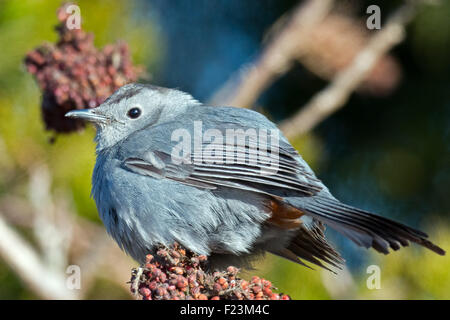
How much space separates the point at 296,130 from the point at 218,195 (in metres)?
1.03

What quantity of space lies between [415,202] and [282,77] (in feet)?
4.97

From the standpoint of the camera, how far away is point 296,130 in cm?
387

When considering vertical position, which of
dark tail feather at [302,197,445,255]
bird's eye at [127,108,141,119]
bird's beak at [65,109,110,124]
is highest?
bird's eye at [127,108,141,119]

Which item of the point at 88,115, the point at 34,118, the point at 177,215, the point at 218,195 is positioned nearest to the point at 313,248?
the point at 218,195

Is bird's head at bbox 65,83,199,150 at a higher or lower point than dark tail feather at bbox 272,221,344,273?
higher

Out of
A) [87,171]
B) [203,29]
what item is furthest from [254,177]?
[203,29]

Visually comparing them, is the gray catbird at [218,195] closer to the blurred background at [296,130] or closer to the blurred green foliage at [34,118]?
the blurred background at [296,130]

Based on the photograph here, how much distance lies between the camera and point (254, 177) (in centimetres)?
294

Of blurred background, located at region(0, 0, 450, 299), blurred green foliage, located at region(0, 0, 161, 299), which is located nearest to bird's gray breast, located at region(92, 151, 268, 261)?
blurred background, located at region(0, 0, 450, 299)

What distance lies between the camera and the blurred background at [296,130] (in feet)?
11.4

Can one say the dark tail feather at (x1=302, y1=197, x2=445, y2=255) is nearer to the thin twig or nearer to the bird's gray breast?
the bird's gray breast

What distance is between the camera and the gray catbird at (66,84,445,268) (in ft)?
9.72
